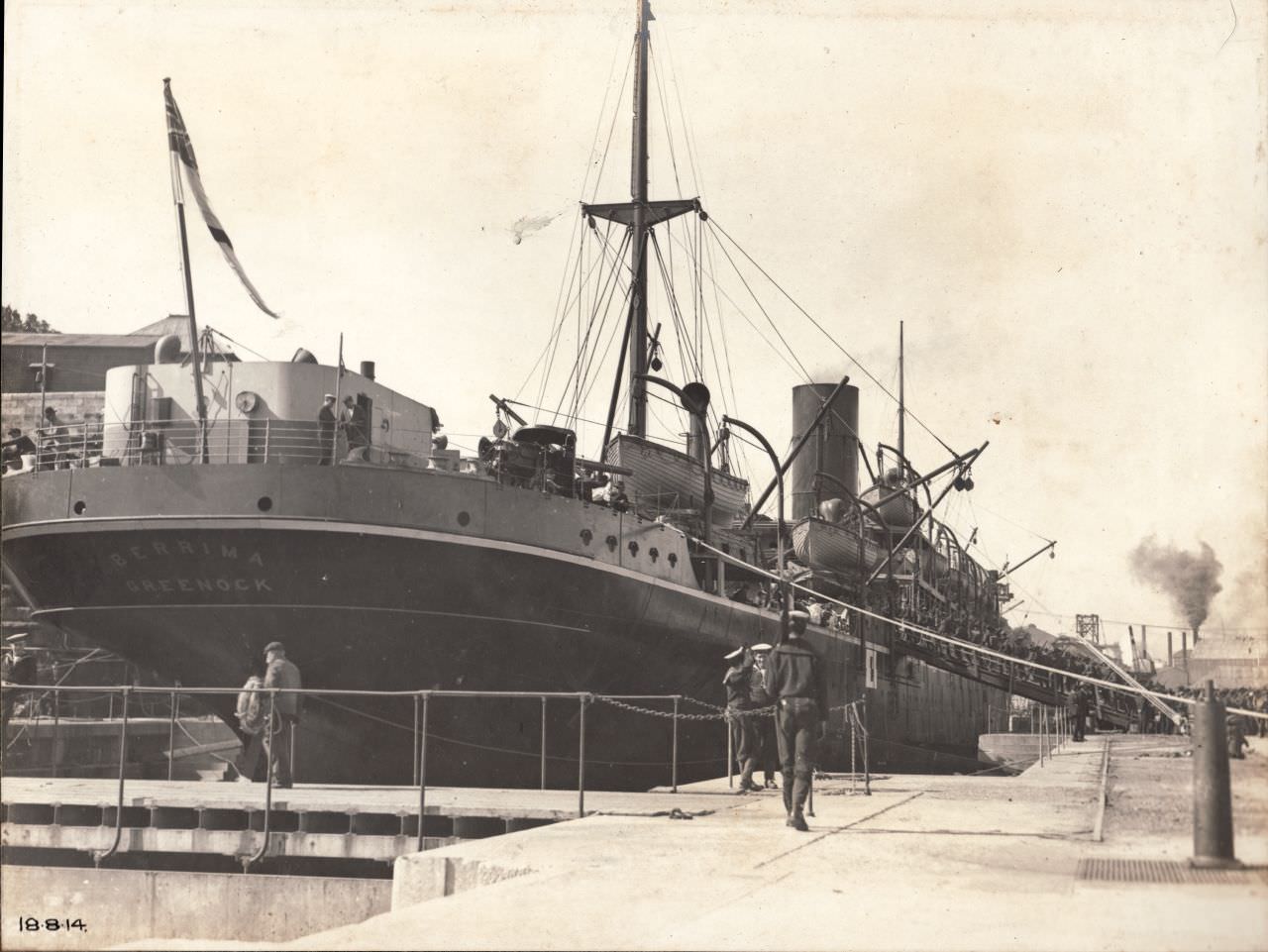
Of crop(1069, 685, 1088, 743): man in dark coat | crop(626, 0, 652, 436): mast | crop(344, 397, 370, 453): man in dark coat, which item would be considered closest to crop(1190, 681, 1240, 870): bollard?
crop(344, 397, 370, 453): man in dark coat

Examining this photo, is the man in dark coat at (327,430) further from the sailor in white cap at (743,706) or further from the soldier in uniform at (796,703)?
the soldier in uniform at (796,703)

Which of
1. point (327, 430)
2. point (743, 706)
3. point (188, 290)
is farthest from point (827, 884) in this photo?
point (188, 290)

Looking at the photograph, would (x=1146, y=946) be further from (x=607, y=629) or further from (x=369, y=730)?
(x=607, y=629)

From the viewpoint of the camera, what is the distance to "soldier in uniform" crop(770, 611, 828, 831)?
9859mm

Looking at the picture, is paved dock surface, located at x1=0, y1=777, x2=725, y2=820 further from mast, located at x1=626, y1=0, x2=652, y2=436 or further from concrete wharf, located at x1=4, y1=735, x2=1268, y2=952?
mast, located at x1=626, y1=0, x2=652, y2=436

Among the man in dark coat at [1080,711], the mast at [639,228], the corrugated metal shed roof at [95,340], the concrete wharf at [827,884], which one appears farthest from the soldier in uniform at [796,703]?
the corrugated metal shed roof at [95,340]

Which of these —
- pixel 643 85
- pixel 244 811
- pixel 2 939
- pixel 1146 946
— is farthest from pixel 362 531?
pixel 643 85

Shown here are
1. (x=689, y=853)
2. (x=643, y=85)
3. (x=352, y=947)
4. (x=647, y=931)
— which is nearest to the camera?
(x=352, y=947)

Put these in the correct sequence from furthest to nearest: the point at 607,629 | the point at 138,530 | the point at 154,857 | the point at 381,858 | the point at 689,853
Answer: the point at 607,629 < the point at 138,530 < the point at 154,857 < the point at 381,858 < the point at 689,853

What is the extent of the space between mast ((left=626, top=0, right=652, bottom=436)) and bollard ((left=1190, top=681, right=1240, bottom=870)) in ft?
61.2

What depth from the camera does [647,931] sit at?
224 inches

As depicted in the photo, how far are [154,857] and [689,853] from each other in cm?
582

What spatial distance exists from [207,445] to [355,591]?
8.65ft

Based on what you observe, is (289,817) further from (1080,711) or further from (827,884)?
(1080,711)
